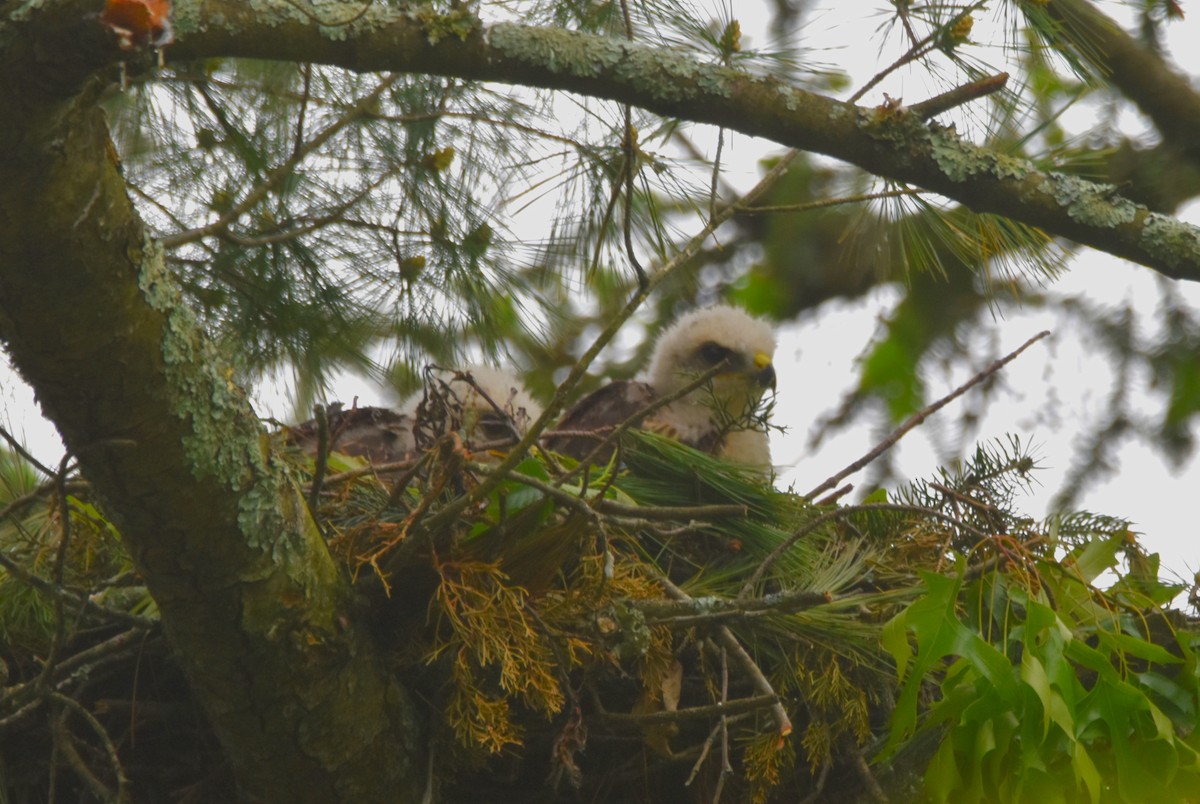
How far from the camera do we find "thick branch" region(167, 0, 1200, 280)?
6.84ft

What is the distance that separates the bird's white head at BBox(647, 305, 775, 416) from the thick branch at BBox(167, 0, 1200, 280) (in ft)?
6.48

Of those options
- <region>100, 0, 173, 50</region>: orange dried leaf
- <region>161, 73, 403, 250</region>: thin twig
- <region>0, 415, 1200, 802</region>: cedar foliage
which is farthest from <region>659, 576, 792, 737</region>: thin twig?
<region>100, 0, 173, 50</region>: orange dried leaf

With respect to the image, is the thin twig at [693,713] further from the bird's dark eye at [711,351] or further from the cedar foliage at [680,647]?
the bird's dark eye at [711,351]

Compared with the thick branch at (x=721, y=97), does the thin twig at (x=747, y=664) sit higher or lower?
lower

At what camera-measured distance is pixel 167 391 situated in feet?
6.31

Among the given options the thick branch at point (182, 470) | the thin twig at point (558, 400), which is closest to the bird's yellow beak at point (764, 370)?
the thin twig at point (558, 400)

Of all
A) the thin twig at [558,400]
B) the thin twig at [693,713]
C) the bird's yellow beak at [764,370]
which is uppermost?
the bird's yellow beak at [764,370]

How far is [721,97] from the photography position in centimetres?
224

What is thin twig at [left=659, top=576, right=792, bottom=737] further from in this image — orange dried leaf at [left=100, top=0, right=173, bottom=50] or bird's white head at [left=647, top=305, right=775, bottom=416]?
bird's white head at [left=647, top=305, right=775, bottom=416]

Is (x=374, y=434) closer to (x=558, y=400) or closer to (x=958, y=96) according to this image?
(x=558, y=400)

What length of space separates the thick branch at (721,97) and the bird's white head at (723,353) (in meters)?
1.98

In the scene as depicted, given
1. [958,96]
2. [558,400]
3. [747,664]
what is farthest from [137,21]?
[747,664]

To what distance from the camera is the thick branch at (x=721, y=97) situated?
209 cm

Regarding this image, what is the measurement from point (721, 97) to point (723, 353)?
7.34ft
